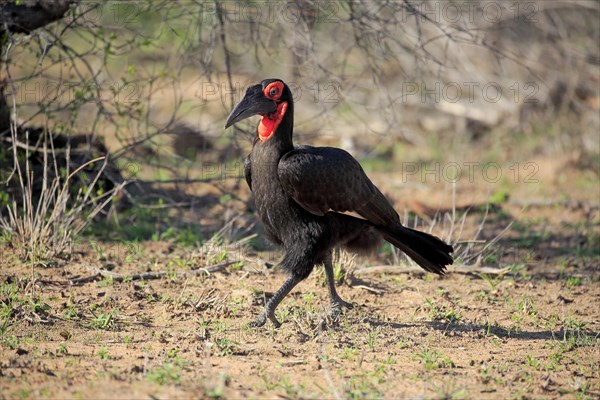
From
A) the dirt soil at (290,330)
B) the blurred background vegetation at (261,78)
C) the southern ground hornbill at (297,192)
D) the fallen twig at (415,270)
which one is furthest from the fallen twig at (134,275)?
the fallen twig at (415,270)

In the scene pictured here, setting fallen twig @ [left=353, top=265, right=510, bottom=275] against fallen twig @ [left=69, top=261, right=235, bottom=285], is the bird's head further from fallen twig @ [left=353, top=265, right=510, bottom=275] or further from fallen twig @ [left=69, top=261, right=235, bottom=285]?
fallen twig @ [left=353, top=265, right=510, bottom=275]

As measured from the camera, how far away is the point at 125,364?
11.3 ft

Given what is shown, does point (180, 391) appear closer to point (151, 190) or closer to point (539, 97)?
point (151, 190)

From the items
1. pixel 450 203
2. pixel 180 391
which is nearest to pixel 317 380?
pixel 180 391

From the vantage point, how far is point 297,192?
4012mm

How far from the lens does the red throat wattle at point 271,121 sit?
165 inches

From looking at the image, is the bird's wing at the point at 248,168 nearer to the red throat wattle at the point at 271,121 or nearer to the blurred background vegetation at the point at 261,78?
the red throat wattle at the point at 271,121

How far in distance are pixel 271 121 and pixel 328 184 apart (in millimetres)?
503

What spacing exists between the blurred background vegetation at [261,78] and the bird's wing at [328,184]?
4.65ft

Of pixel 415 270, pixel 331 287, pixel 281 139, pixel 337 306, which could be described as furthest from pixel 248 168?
pixel 415 270

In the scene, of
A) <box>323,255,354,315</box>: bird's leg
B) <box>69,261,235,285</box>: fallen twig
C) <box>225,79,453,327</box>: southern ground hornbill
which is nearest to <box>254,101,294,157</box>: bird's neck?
<box>225,79,453,327</box>: southern ground hornbill

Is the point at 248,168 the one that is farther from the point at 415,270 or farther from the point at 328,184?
the point at 415,270

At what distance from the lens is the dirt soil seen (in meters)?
3.29

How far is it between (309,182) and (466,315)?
1.40 meters
